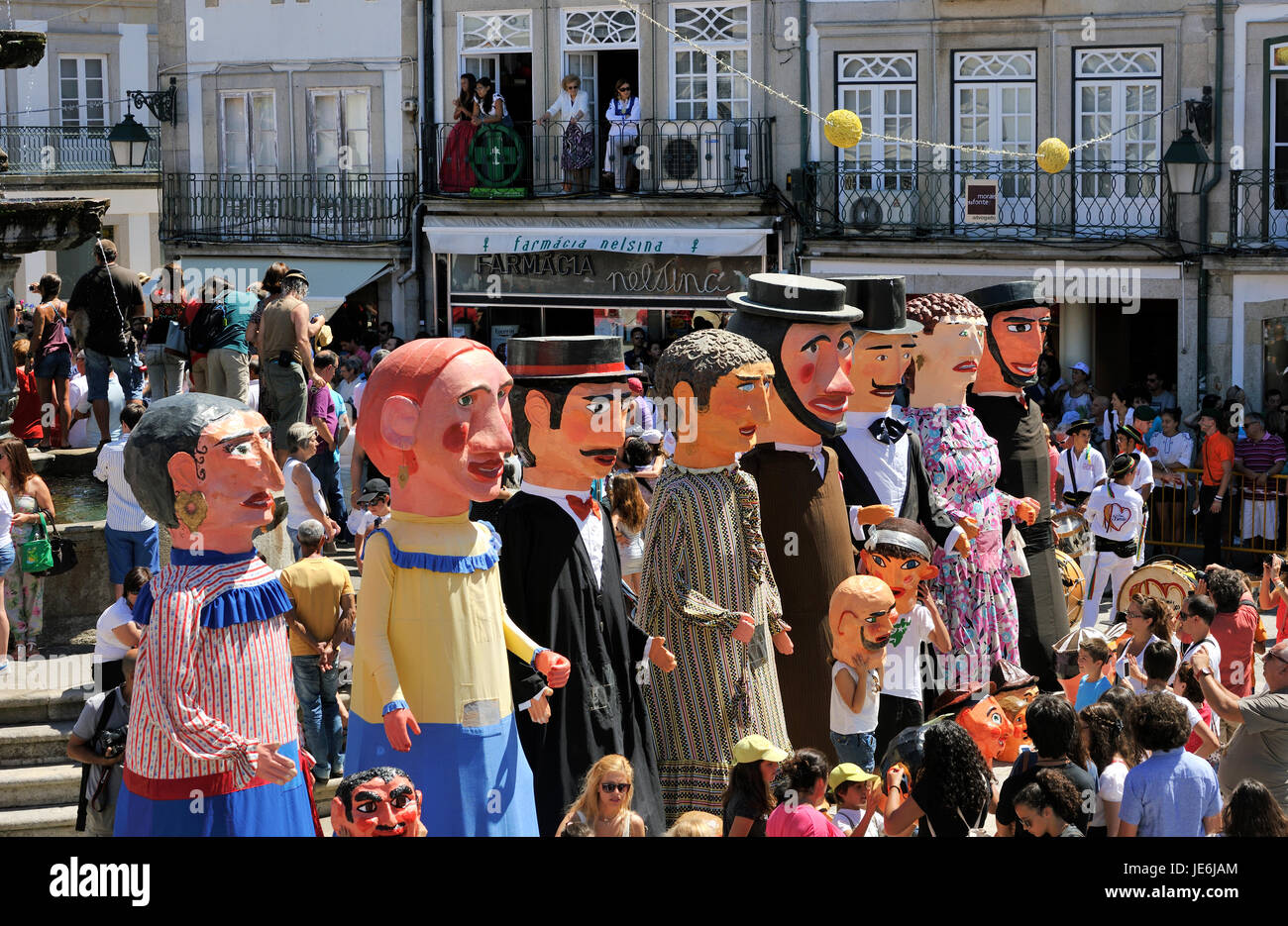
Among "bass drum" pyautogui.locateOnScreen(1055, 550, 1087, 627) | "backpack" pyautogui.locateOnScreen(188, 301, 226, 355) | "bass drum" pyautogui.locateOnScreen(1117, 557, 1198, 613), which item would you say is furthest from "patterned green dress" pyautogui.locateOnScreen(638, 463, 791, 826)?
"backpack" pyautogui.locateOnScreen(188, 301, 226, 355)

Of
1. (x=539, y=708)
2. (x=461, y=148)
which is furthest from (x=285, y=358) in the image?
(x=461, y=148)

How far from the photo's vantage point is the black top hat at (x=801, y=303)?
8375mm

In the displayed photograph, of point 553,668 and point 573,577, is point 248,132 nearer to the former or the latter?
point 573,577

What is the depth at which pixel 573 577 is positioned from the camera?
7148 millimetres

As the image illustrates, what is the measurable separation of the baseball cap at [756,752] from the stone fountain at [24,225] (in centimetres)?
505

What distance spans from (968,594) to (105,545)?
4562 mm

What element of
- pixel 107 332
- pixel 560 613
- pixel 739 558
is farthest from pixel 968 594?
pixel 107 332

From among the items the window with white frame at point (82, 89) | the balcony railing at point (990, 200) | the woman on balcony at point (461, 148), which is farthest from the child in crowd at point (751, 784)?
the window with white frame at point (82, 89)

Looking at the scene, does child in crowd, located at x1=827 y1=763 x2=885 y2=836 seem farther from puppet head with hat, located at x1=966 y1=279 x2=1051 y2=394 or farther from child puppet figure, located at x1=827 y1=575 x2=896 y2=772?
puppet head with hat, located at x1=966 y1=279 x2=1051 y2=394

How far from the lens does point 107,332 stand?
12422mm

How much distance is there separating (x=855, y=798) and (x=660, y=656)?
37.9 inches

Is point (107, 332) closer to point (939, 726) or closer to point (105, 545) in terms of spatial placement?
point (105, 545)

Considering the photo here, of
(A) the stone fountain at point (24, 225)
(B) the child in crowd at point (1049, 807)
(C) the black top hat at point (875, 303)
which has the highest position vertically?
(A) the stone fountain at point (24, 225)

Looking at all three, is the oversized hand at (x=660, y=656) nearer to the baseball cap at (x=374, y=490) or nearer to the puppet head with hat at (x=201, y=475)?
the puppet head with hat at (x=201, y=475)
